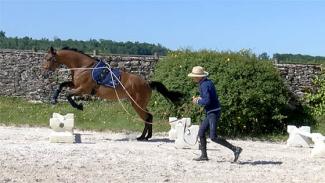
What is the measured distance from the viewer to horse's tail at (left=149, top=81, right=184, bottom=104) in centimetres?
1590

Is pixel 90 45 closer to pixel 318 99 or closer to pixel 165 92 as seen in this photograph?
pixel 318 99

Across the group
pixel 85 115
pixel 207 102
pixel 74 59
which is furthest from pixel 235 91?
pixel 207 102

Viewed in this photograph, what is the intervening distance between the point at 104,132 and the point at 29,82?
6.61m

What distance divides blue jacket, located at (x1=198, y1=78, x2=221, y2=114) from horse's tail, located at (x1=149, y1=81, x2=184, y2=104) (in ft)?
12.4

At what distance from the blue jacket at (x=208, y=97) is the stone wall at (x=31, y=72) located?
1059cm

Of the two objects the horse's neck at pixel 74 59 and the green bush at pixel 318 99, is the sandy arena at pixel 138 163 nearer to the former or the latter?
the horse's neck at pixel 74 59

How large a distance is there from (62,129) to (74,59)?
7.40 ft

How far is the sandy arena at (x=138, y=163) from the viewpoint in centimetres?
1039

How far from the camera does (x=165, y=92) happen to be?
16.0 m

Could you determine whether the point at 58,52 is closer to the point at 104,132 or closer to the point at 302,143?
the point at 104,132

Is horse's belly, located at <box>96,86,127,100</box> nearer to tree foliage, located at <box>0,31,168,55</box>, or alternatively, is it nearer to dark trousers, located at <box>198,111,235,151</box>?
dark trousers, located at <box>198,111,235,151</box>

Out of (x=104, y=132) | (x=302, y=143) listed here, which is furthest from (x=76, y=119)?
(x=302, y=143)

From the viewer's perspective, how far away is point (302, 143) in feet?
52.5

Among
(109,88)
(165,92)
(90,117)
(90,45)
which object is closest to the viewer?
(109,88)
